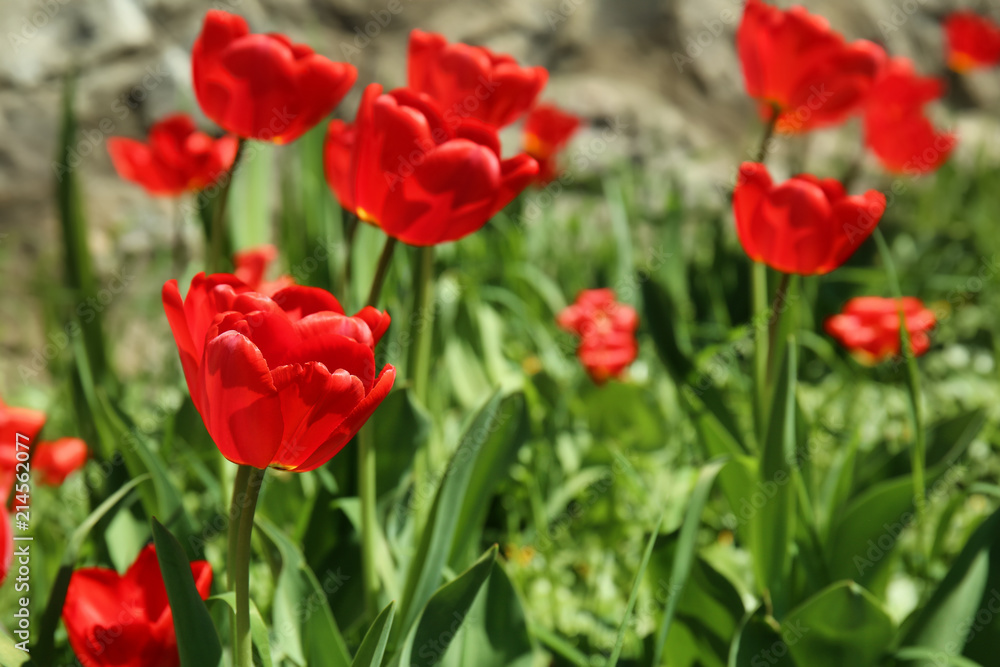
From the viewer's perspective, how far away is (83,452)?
3.37 feet

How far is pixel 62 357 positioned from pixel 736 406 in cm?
141

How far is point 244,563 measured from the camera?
555mm

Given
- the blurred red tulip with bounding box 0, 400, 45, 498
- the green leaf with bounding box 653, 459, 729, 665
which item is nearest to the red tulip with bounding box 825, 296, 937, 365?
the green leaf with bounding box 653, 459, 729, 665

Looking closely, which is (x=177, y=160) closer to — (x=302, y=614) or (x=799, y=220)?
(x=302, y=614)

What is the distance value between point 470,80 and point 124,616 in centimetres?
60

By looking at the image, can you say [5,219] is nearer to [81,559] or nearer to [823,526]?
[81,559]

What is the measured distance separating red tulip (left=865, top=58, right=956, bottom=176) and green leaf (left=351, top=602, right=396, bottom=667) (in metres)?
2.16

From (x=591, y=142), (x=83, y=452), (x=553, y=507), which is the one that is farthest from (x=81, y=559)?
(x=591, y=142)

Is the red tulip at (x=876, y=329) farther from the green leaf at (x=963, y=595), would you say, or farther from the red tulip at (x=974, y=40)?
the red tulip at (x=974, y=40)

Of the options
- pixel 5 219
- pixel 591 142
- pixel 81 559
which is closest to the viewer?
pixel 81 559

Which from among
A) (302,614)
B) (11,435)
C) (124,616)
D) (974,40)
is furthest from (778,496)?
(974,40)

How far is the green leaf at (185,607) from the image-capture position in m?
0.58

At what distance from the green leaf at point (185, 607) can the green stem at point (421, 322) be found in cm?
41

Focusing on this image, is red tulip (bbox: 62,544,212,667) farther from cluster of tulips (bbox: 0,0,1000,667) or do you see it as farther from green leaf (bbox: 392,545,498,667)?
green leaf (bbox: 392,545,498,667)
